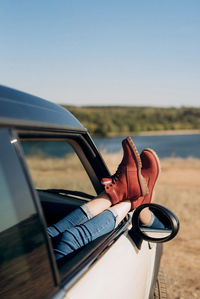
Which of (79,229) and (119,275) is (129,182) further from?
(119,275)

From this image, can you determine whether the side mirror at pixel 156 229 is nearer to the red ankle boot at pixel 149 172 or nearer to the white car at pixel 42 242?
→ the white car at pixel 42 242

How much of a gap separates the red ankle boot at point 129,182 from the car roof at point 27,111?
0.54 m

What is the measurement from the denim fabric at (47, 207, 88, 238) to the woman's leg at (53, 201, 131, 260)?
0.07 metres

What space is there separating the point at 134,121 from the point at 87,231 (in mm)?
52230

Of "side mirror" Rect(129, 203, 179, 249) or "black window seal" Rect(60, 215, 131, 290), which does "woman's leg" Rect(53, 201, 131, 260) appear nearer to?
"black window seal" Rect(60, 215, 131, 290)

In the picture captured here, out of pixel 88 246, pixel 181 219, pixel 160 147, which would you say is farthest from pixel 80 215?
pixel 160 147

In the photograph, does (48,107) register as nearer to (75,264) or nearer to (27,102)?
(27,102)

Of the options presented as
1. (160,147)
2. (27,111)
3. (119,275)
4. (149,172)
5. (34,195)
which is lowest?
(160,147)

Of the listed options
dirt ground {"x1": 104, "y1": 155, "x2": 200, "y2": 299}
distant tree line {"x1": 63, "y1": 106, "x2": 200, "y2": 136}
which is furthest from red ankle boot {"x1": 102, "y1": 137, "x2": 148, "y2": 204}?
distant tree line {"x1": 63, "y1": 106, "x2": 200, "y2": 136}

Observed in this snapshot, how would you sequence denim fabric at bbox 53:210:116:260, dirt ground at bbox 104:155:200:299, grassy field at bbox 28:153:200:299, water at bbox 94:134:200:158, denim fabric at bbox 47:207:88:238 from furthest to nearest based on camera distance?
water at bbox 94:134:200:158 < dirt ground at bbox 104:155:200:299 < grassy field at bbox 28:153:200:299 < denim fabric at bbox 47:207:88:238 < denim fabric at bbox 53:210:116:260

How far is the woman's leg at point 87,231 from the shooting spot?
4.74ft

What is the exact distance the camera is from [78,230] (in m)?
1.55

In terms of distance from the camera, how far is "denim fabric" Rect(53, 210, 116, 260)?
1440mm

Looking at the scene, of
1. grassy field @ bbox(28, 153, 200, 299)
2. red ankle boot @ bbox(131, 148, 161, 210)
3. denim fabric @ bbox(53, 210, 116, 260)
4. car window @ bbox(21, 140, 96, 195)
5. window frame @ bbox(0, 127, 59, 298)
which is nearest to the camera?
window frame @ bbox(0, 127, 59, 298)
